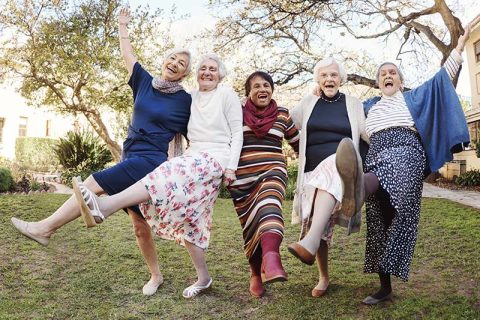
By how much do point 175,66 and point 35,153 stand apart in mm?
18737

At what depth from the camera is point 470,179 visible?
47.7ft

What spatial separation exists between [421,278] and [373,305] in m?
1.01

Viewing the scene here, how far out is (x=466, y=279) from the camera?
13.4 feet

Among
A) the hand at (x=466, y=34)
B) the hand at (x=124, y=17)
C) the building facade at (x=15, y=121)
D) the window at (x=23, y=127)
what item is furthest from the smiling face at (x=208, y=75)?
the window at (x=23, y=127)

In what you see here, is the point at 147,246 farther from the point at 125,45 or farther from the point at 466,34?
the point at 466,34

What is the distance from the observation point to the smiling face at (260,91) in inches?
139

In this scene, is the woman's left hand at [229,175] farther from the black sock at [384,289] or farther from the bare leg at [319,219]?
the black sock at [384,289]

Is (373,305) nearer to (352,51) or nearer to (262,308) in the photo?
(262,308)

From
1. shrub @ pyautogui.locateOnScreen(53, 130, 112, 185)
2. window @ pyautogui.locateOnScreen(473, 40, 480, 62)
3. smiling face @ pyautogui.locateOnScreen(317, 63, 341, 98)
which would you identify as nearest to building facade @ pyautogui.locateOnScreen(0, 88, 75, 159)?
shrub @ pyautogui.locateOnScreen(53, 130, 112, 185)

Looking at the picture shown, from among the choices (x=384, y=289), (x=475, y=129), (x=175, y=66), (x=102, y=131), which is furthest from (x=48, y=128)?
(x=384, y=289)

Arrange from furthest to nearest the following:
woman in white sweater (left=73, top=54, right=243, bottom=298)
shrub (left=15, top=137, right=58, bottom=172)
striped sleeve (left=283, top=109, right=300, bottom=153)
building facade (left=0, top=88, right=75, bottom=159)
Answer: building facade (left=0, top=88, right=75, bottom=159) → shrub (left=15, top=137, right=58, bottom=172) → striped sleeve (left=283, top=109, right=300, bottom=153) → woman in white sweater (left=73, top=54, right=243, bottom=298)

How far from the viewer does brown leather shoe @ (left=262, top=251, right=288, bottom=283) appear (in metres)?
2.83

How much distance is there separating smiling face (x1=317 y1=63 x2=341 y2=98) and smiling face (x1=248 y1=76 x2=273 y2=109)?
0.42m

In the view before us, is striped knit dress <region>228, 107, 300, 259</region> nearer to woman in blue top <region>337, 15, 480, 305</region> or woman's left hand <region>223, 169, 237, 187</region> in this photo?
woman's left hand <region>223, 169, 237, 187</region>
